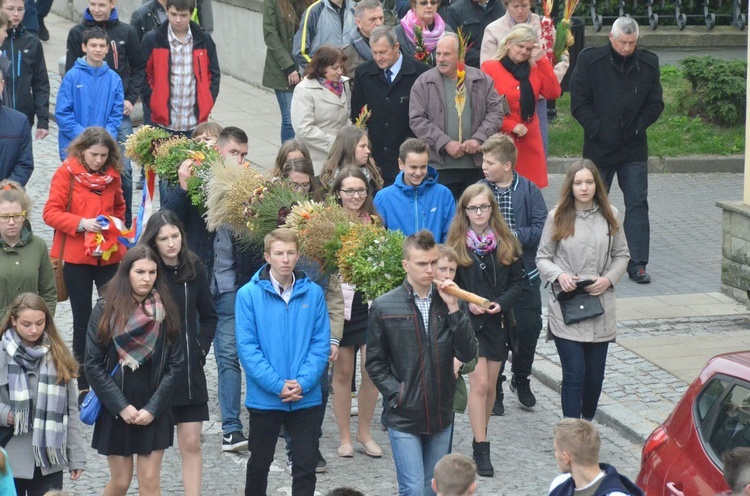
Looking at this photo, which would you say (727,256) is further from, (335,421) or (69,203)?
(69,203)

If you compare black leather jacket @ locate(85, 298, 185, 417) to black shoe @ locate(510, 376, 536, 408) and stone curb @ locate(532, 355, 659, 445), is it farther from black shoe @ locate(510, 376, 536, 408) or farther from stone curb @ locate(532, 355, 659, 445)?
stone curb @ locate(532, 355, 659, 445)

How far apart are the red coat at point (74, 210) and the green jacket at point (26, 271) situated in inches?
28.9

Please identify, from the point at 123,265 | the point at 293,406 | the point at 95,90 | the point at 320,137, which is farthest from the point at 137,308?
the point at 95,90

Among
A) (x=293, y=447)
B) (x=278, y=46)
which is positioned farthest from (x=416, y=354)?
(x=278, y=46)

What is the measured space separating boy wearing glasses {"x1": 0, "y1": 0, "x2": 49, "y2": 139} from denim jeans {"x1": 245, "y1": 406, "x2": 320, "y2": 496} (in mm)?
6274

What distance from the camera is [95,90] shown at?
1261cm

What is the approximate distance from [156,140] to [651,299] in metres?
4.82

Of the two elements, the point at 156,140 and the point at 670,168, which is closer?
the point at 156,140

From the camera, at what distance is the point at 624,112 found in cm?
1257

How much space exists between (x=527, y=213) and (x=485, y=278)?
92cm

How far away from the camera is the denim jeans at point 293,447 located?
766 centimetres

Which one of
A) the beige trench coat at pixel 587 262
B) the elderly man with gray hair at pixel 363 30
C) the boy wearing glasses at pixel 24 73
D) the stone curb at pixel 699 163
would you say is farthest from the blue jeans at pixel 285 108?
the beige trench coat at pixel 587 262

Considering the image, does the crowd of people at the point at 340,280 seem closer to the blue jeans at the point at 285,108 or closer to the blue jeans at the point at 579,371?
the blue jeans at the point at 579,371

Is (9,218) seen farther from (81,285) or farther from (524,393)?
(524,393)
